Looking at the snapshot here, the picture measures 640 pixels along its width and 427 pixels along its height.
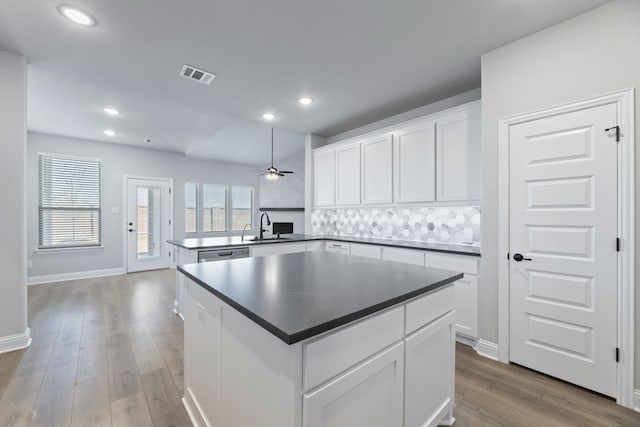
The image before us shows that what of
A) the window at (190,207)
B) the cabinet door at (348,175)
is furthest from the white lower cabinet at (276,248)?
the window at (190,207)

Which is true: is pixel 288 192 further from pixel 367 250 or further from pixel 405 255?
pixel 405 255

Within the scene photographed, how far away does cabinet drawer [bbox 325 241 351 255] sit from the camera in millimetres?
3929

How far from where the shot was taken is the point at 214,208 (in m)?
7.50

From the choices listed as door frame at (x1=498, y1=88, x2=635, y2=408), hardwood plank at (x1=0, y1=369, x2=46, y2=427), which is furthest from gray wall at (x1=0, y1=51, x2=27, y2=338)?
door frame at (x1=498, y1=88, x2=635, y2=408)

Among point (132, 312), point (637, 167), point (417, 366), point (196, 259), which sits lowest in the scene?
point (132, 312)

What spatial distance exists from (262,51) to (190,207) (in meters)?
5.51

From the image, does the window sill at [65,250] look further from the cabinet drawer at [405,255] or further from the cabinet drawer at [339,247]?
the cabinet drawer at [405,255]

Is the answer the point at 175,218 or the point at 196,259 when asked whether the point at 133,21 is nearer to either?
the point at 196,259

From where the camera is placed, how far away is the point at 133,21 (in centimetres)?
204

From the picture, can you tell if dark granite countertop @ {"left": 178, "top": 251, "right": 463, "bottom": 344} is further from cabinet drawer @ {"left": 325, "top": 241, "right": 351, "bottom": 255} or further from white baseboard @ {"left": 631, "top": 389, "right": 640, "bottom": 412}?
cabinet drawer @ {"left": 325, "top": 241, "right": 351, "bottom": 255}

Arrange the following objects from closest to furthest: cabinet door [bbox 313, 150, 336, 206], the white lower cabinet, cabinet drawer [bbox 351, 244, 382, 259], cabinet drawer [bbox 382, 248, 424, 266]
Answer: cabinet drawer [bbox 382, 248, 424, 266], cabinet drawer [bbox 351, 244, 382, 259], the white lower cabinet, cabinet door [bbox 313, 150, 336, 206]

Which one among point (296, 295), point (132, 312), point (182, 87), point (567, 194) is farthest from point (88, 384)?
point (567, 194)

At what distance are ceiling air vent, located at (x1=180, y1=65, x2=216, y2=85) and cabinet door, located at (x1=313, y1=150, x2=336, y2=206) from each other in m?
2.22

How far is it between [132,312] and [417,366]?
12.2 ft
